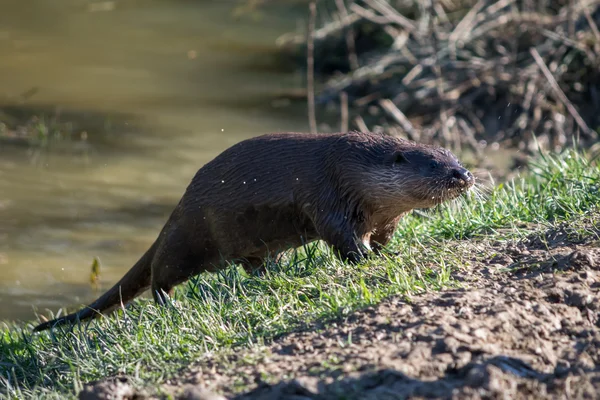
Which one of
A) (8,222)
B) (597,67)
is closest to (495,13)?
(597,67)

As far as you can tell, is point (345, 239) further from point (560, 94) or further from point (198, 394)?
point (560, 94)

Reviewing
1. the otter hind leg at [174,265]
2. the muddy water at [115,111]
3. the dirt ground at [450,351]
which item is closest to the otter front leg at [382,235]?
the dirt ground at [450,351]

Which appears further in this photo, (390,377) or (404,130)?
(404,130)

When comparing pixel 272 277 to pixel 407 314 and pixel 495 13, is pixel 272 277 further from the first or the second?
pixel 495 13

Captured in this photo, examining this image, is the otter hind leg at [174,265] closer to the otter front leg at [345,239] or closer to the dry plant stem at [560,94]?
the otter front leg at [345,239]

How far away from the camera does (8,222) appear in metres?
7.48

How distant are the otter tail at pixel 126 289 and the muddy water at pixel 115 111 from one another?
953mm

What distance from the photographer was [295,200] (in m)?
4.74

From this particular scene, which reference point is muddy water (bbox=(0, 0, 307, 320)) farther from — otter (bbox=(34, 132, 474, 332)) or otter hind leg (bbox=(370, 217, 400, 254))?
otter hind leg (bbox=(370, 217, 400, 254))

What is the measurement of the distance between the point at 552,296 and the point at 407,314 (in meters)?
0.57

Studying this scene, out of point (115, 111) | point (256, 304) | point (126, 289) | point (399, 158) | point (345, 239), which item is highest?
point (115, 111)

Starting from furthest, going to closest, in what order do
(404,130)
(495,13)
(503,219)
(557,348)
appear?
(495,13) < (404,130) < (503,219) < (557,348)

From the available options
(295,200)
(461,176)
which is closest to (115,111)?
(295,200)

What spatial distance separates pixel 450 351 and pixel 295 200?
1.71 meters
